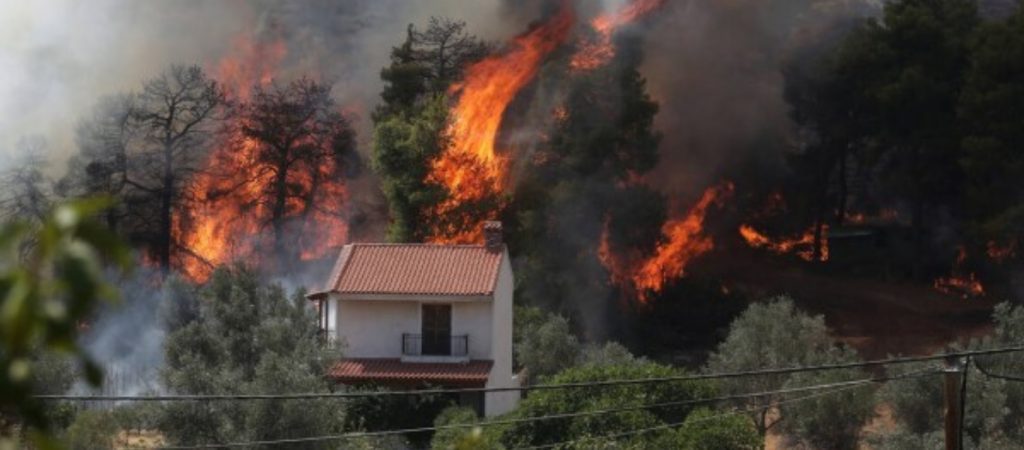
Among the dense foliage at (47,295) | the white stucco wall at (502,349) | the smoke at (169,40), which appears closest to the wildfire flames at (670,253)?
the white stucco wall at (502,349)

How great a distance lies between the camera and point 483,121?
5731 centimetres

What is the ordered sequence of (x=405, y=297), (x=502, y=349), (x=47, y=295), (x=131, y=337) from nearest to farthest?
(x=47, y=295) < (x=405, y=297) < (x=502, y=349) < (x=131, y=337)

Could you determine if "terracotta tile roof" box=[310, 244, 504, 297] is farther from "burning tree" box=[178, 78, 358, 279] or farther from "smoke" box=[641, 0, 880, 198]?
"smoke" box=[641, 0, 880, 198]

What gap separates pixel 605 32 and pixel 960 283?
527 inches

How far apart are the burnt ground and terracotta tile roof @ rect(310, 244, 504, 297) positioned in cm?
1108

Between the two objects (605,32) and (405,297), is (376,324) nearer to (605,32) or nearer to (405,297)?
(405,297)

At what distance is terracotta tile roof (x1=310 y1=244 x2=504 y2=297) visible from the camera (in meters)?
45.5

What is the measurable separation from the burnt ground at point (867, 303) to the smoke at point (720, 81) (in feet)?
10.8

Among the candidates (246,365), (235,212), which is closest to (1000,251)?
(235,212)

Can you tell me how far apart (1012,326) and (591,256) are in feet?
50.9

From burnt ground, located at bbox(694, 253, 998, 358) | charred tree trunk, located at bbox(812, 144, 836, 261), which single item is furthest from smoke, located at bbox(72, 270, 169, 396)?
charred tree trunk, located at bbox(812, 144, 836, 261)

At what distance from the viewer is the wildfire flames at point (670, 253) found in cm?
5478

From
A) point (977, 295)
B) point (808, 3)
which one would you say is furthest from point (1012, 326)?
point (808, 3)

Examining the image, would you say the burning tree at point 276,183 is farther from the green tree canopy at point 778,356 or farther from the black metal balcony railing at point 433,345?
the green tree canopy at point 778,356
